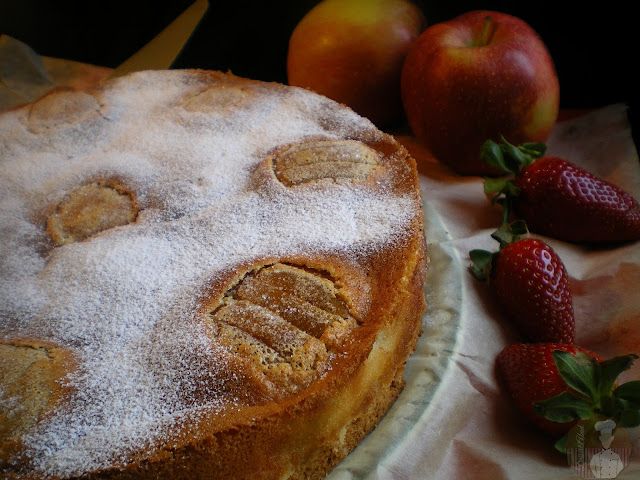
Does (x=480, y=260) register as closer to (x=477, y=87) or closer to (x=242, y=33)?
(x=477, y=87)

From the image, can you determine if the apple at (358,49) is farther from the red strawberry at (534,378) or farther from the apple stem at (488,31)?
the red strawberry at (534,378)

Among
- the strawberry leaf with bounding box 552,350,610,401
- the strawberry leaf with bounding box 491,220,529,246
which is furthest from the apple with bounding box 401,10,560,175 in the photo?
the strawberry leaf with bounding box 552,350,610,401

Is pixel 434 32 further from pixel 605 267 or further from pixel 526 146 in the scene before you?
pixel 605 267

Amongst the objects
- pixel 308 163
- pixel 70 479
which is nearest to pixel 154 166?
pixel 308 163

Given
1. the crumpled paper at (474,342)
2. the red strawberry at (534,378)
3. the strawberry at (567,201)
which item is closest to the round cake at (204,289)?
the crumpled paper at (474,342)

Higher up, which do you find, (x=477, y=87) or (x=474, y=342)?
(x=477, y=87)

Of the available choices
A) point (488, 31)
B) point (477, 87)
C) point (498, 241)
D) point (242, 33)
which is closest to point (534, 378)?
point (498, 241)
